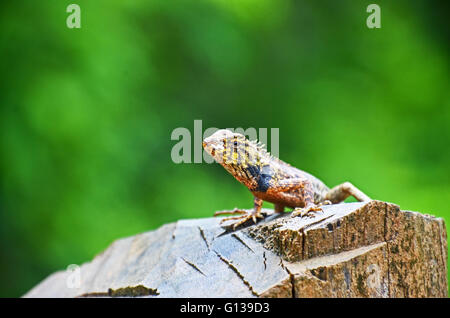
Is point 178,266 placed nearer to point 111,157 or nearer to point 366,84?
point 111,157

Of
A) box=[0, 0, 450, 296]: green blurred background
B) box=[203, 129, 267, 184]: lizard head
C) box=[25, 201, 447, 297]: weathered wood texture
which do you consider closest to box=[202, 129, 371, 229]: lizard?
box=[203, 129, 267, 184]: lizard head

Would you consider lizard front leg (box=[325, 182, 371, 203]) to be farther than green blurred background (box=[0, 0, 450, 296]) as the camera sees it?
No

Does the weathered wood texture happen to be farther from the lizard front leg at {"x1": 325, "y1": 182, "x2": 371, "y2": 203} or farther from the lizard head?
the lizard front leg at {"x1": 325, "y1": 182, "x2": 371, "y2": 203}

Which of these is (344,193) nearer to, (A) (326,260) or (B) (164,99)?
(A) (326,260)

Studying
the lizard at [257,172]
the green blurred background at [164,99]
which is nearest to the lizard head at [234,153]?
the lizard at [257,172]

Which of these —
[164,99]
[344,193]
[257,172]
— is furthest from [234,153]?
[164,99]

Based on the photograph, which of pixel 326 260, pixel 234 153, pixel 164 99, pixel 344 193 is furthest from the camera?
pixel 164 99

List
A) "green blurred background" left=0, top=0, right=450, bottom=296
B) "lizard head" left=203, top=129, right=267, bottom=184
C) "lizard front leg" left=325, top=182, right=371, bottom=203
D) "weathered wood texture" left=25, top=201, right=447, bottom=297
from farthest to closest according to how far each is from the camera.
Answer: "green blurred background" left=0, top=0, right=450, bottom=296
"lizard front leg" left=325, top=182, right=371, bottom=203
"lizard head" left=203, top=129, right=267, bottom=184
"weathered wood texture" left=25, top=201, right=447, bottom=297
